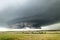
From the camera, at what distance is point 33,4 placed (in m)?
1.17

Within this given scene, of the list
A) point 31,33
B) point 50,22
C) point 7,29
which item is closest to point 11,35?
point 7,29

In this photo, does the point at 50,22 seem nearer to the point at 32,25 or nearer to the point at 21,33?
the point at 32,25

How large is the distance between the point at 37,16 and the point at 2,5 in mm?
383

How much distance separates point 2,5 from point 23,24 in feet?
0.97

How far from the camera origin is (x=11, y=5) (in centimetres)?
118

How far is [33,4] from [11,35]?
391 millimetres

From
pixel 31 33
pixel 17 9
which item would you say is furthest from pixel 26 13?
pixel 31 33

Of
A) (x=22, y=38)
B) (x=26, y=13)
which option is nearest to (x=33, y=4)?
(x=26, y=13)

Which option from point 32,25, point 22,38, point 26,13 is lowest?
point 22,38

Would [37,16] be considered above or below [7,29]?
above

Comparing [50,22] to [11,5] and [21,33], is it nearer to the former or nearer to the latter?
[21,33]

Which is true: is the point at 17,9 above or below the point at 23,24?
above

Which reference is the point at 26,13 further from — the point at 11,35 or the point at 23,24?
the point at 11,35

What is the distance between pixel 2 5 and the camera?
3.89ft
